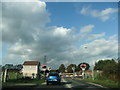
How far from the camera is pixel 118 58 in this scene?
110ft

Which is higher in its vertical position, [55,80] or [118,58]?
[118,58]

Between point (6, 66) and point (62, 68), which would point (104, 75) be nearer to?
point (6, 66)

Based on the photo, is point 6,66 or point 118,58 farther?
point 118,58

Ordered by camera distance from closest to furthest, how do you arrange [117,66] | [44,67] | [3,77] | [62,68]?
[3,77] → [117,66] → [44,67] → [62,68]

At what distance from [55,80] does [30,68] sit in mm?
82853

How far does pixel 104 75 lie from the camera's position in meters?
37.2

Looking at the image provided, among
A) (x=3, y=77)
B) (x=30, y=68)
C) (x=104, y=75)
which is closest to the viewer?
(x=3, y=77)

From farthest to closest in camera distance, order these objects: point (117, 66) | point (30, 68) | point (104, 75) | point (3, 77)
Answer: point (30, 68) < point (104, 75) < point (117, 66) < point (3, 77)

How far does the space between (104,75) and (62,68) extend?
10616 centimetres

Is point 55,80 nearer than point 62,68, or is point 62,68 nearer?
point 55,80

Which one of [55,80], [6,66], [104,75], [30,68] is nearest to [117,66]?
[104,75]

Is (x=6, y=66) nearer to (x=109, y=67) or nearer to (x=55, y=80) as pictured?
(x=55, y=80)

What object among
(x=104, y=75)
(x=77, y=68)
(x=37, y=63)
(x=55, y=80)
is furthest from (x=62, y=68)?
(x=55, y=80)

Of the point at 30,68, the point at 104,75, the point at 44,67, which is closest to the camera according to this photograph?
the point at 44,67
